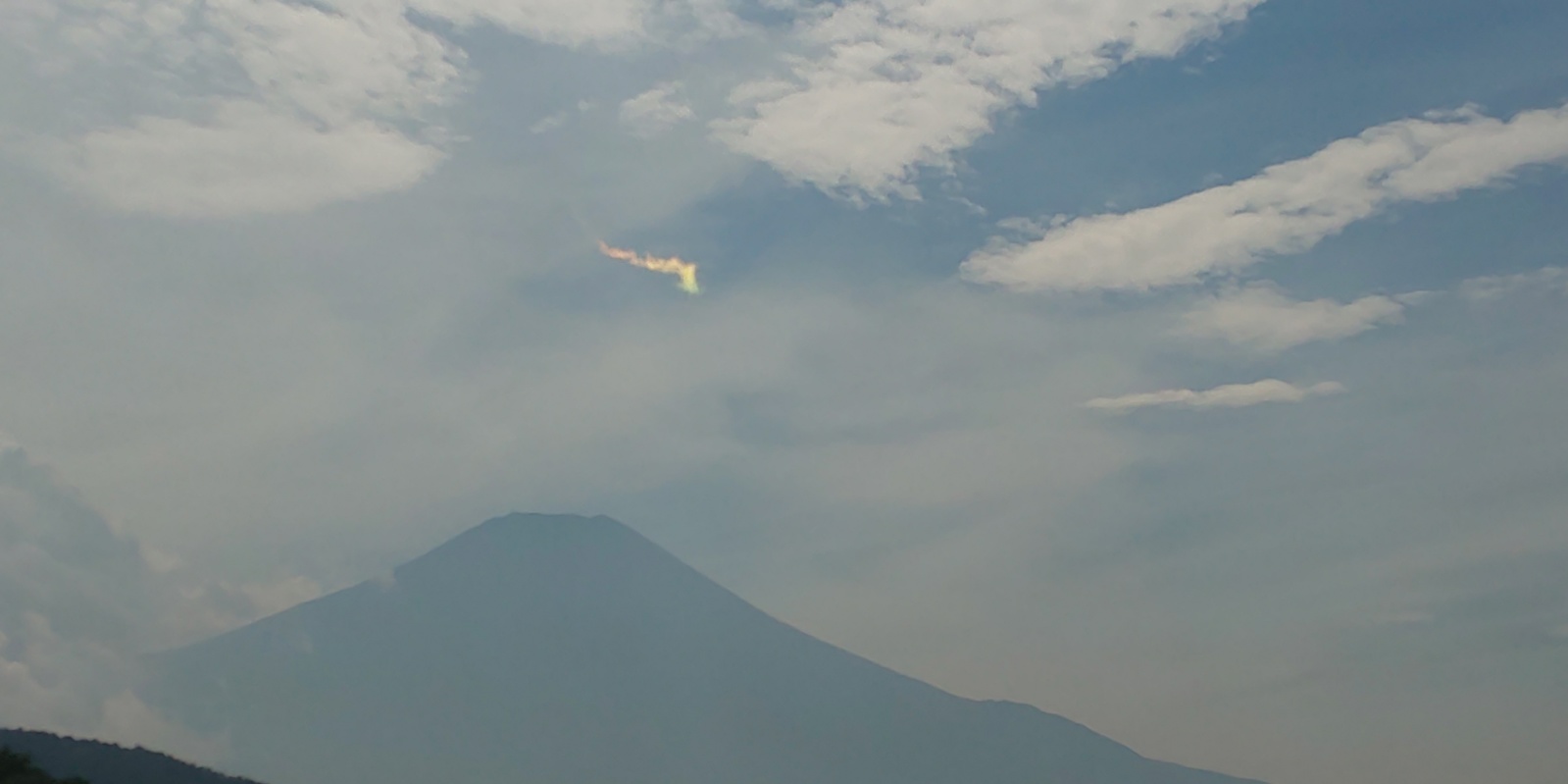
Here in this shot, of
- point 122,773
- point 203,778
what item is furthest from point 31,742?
point 203,778

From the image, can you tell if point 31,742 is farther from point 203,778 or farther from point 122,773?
point 203,778
